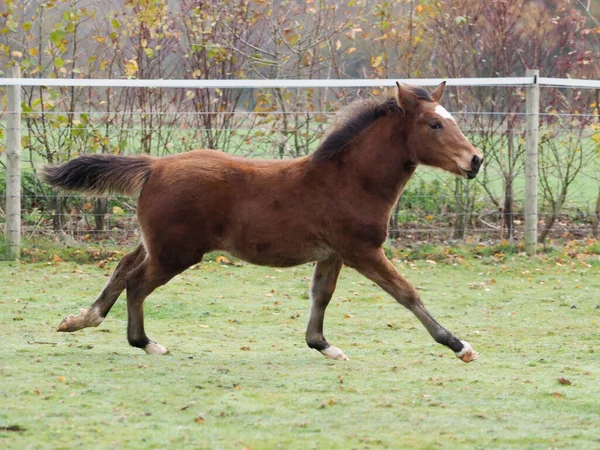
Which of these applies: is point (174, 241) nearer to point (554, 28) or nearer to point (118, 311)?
point (118, 311)

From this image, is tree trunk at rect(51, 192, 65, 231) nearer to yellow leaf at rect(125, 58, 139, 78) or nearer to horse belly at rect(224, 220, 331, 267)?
yellow leaf at rect(125, 58, 139, 78)

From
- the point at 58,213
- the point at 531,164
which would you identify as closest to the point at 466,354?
the point at 531,164

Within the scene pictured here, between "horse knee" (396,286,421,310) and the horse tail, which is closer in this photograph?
"horse knee" (396,286,421,310)

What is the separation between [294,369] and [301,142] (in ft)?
19.7

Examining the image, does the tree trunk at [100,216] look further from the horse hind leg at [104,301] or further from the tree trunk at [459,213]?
the horse hind leg at [104,301]

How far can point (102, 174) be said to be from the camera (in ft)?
23.4

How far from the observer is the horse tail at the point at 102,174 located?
7.03 metres

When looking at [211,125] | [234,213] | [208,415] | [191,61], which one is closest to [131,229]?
[211,125]

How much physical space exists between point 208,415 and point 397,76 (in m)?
8.90

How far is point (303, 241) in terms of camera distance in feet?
22.7

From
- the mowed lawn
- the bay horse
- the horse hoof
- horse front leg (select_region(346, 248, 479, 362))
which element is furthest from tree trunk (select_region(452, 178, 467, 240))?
the horse hoof

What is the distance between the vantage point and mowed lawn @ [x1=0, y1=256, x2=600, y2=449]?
491 centimetres

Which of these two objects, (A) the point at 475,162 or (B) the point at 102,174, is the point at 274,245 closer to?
(B) the point at 102,174

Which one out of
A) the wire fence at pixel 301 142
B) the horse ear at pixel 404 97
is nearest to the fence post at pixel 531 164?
the wire fence at pixel 301 142
